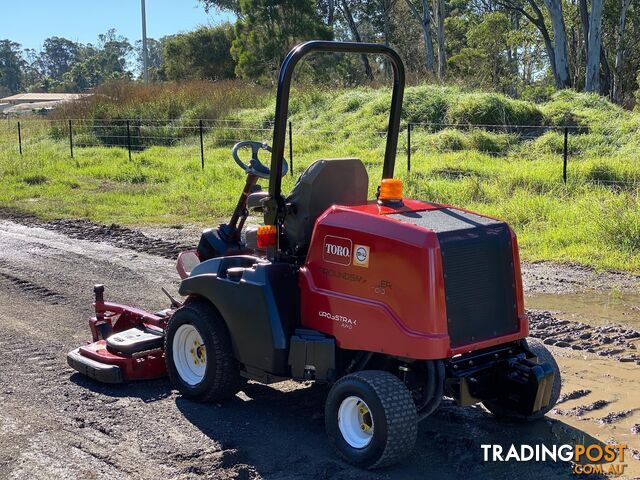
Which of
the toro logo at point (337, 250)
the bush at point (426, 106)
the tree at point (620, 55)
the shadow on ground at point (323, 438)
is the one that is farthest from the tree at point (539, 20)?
the toro logo at point (337, 250)

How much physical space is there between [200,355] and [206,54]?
40625 mm

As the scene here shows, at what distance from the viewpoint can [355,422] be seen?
4.56 meters

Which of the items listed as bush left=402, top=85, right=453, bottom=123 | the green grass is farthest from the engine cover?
bush left=402, top=85, right=453, bottom=123

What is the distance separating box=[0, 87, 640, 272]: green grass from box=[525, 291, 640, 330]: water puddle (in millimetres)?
1185

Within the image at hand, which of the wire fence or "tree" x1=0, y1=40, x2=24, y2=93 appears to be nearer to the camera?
the wire fence

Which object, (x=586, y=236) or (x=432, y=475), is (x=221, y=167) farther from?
(x=432, y=475)

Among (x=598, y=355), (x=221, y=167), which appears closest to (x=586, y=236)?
(x=598, y=355)

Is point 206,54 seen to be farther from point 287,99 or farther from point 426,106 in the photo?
point 287,99

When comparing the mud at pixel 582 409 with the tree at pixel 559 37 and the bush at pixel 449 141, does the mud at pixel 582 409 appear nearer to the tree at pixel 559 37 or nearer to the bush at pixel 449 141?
the bush at pixel 449 141

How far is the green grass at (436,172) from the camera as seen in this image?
1072 cm

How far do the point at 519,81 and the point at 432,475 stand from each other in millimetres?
44767

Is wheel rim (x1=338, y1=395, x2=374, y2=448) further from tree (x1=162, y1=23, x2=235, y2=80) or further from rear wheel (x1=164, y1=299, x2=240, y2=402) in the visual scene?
tree (x1=162, y1=23, x2=235, y2=80)

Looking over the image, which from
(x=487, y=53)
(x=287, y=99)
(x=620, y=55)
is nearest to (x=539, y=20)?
(x=620, y=55)

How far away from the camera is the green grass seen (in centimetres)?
1072
